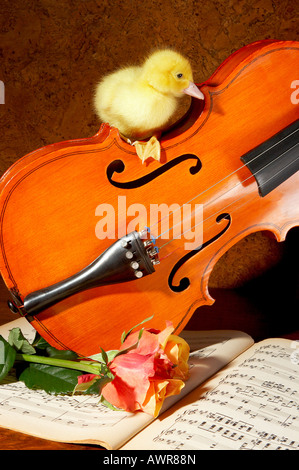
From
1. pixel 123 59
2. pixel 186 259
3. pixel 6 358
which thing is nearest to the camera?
pixel 6 358

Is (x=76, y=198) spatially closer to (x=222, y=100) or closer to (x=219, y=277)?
(x=222, y=100)

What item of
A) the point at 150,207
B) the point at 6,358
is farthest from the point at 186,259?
the point at 6,358

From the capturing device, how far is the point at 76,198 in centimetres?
86

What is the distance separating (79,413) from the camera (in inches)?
30.4

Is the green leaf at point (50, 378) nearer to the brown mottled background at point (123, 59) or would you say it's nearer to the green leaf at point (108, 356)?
the green leaf at point (108, 356)

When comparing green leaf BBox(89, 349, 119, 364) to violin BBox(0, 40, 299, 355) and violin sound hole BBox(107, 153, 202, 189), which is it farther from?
violin sound hole BBox(107, 153, 202, 189)

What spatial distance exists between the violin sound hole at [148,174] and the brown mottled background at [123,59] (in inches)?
14.4

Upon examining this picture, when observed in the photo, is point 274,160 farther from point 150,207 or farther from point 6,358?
point 6,358

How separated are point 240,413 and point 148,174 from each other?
0.39 meters

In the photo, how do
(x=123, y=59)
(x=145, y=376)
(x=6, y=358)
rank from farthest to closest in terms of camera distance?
(x=123, y=59), (x=6, y=358), (x=145, y=376)

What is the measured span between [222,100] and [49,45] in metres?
0.59

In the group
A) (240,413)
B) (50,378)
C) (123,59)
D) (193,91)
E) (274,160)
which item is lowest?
(240,413)

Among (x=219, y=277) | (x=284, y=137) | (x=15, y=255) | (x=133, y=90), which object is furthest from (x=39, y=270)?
(x=219, y=277)

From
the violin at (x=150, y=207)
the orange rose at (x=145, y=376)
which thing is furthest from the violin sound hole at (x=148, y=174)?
the orange rose at (x=145, y=376)
